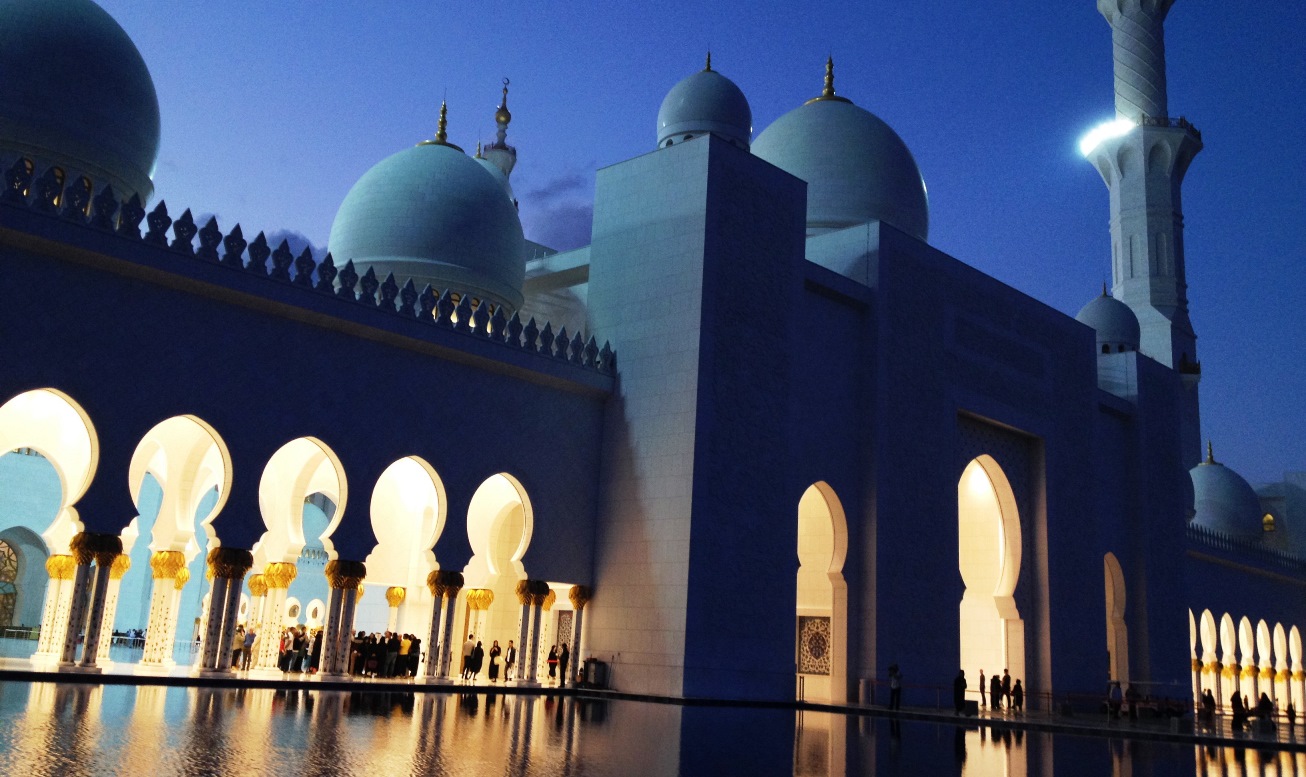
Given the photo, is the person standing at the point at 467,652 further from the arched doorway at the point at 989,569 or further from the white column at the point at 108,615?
the arched doorway at the point at 989,569

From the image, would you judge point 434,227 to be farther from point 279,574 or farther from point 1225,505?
point 1225,505

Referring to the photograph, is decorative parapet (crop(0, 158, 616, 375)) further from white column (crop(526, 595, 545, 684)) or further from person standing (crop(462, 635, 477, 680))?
person standing (crop(462, 635, 477, 680))

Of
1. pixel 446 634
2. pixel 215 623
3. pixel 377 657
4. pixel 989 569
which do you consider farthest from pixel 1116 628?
pixel 215 623

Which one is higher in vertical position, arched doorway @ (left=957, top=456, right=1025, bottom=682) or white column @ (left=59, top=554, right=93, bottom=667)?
arched doorway @ (left=957, top=456, right=1025, bottom=682)

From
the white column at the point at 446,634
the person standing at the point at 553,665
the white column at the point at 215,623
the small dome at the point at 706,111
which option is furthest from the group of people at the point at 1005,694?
the white column at the point at 215,623

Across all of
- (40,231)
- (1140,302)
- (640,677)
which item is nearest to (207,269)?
(40,231)

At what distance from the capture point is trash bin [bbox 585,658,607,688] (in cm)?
1125

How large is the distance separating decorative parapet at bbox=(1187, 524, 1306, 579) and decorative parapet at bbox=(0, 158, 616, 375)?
1407 cm

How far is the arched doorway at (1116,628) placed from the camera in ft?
56.4

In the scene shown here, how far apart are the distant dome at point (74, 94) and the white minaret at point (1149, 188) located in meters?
18.2

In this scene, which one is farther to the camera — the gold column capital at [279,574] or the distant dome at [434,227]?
the distant dome at [434,227]

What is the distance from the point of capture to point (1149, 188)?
22.5 meters

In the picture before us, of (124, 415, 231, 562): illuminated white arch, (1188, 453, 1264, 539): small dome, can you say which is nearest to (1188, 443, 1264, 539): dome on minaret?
(1188, 453, 1264, 539): small dome

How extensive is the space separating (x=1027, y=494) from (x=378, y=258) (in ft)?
29.7
